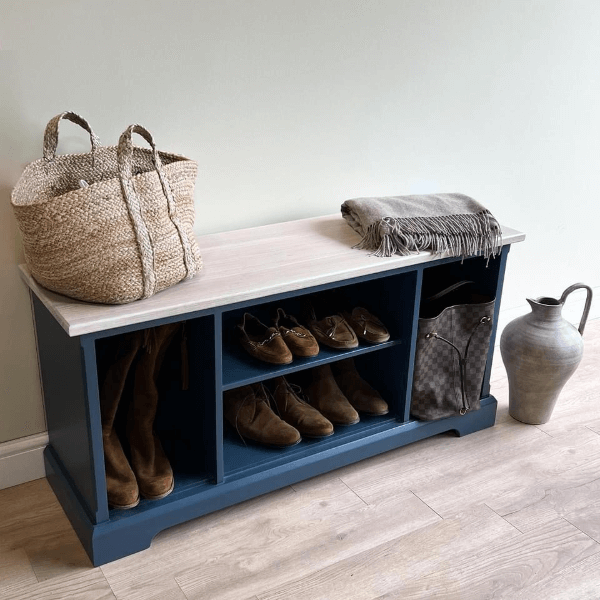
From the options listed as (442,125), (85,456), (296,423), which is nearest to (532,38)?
(442,125)

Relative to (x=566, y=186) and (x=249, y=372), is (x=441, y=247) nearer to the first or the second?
(x=249, y=372)

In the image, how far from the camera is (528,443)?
7.06 feet

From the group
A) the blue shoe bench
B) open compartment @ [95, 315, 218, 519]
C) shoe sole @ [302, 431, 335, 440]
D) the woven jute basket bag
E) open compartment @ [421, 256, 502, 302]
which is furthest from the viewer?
open compartment @ [421, 256, 502, 302]

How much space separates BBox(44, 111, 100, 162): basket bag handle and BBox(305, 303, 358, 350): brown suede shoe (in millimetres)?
686

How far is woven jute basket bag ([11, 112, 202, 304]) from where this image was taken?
146 cm

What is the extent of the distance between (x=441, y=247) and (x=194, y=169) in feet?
2.08

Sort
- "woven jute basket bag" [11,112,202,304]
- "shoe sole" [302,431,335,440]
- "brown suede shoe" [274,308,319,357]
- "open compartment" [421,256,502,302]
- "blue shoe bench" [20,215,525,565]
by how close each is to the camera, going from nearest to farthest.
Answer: "woven jute basket bag" [11,112,202,304] < "blue shoe bench" [20,215,525,565] < "brown suede shoe" [274,308,319,357] < "shoe sole" [302,431,335,440] < "open compartment" [421,256,502,302]

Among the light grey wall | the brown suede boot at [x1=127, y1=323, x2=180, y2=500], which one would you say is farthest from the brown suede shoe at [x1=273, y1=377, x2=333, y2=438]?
the light grey wall

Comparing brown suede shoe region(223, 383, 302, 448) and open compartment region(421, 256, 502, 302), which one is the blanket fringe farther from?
brown suede shoe region(223, 383, 302, 448)

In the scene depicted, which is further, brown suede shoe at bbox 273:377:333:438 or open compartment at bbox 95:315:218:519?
brown suede shoe at bbox 273:377:333:438

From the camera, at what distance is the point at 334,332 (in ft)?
6.22

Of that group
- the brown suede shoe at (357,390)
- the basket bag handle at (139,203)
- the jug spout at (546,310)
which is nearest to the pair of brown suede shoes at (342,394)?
the brown suede shoe at (357,390)

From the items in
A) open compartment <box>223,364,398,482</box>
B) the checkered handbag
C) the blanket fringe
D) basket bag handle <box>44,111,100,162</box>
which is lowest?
open compartment <box>223,364,398,482</box>

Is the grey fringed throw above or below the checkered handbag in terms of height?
above
